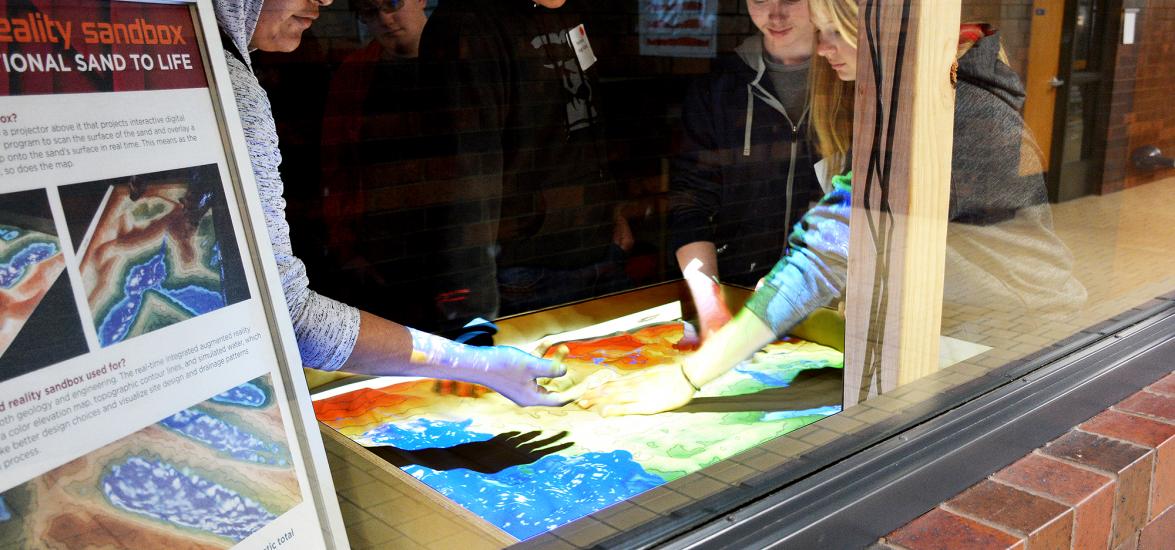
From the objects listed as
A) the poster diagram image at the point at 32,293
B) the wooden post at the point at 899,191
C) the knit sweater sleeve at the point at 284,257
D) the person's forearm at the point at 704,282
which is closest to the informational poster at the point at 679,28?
the person's forearm at the point at 704,282

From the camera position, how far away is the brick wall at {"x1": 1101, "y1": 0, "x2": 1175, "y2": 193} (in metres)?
1.94

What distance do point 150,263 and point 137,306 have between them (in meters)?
0.04

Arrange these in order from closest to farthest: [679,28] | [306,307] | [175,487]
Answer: [175,487]
[306,307]
[679,28]

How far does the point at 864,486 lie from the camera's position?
118cm

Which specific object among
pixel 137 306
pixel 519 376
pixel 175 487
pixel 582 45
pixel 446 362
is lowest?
pixel 519 376

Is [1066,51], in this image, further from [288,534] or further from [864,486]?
[288,534]

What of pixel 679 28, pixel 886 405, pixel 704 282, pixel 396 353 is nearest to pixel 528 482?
pixel 396 353

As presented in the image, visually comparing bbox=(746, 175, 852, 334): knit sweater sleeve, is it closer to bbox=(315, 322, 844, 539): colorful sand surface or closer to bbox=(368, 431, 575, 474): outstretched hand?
bbox=(315, 322, 844, 539): colorful sand surface

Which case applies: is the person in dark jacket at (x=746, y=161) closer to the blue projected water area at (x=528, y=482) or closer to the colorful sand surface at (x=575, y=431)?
the colorful sand surface at (x=575, y=431)

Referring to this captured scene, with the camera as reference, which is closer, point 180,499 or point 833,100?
point 180,499

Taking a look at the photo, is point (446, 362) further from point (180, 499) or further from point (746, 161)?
point (746, 161)

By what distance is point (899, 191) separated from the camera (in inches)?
54.9

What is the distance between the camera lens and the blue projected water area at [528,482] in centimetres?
121

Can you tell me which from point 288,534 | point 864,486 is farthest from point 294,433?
point 864,486
